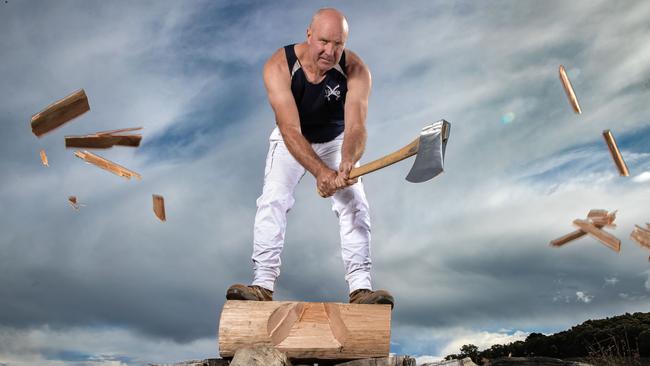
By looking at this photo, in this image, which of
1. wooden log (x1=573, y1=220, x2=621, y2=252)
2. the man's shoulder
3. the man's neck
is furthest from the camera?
wooden log (x1=573, y1=220, x2=621, y2=252)

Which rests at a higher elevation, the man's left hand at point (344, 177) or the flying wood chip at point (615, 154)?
the flying wood chip at point (615, 154)

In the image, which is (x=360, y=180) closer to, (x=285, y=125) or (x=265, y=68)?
(x=285, y=125)

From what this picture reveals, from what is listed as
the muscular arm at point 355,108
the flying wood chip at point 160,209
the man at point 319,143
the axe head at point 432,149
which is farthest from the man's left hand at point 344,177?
the flying wood chip at point 160,209

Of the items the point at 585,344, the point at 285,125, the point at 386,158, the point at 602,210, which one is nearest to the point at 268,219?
the point at 285,125

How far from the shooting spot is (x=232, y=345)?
4754 mm

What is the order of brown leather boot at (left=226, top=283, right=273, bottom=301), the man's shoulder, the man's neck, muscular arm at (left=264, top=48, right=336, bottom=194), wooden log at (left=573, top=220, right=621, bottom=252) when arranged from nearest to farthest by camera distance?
1. brown leather boot at (left=226, top=283, right=273, bottom=301)
2. muscular arm at (left=264, top=48, right=336, bottom=194)
3. the man's neck
4. the man's shoulder
5. wooden log at (left=573, top=220, right=621, bottom=252)

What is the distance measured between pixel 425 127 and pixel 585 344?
23.3ft

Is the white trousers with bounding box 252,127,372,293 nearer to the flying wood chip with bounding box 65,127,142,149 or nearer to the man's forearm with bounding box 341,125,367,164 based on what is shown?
the man's forearm with bounding box 341,125,367,164

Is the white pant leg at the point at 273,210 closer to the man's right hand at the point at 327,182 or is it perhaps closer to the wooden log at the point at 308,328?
the wooden log at the point at 308,328

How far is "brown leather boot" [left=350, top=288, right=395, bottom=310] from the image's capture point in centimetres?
496

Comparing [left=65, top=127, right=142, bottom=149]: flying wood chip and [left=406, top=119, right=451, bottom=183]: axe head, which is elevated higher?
[left=65, top=127, right=142, bottom=149]: flying wood chip

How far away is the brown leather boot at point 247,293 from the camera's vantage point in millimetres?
4871

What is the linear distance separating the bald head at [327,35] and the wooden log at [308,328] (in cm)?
224

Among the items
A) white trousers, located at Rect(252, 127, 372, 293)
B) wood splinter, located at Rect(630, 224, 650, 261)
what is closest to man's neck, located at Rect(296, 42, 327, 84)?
white trousers, located at Rect(252, 127, 372, 293)
